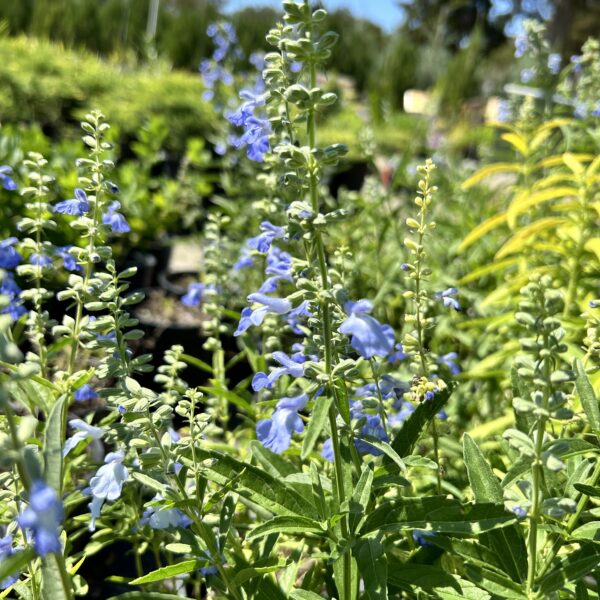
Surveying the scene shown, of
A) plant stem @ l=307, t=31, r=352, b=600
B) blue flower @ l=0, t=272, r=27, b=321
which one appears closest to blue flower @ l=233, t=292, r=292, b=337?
plant stem @ l=307, t=31, r=352, b=600

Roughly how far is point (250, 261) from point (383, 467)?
130 cm

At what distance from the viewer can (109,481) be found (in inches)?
53.6

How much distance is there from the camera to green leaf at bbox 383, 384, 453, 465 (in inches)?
59.5

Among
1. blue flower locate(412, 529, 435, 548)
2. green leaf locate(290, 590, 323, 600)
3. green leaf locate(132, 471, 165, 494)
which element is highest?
green leaf locate(132, 471, 165, 494)

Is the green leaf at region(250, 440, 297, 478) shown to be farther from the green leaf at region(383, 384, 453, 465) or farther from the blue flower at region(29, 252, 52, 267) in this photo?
the blue flower at region(29, 252, 52, 267)

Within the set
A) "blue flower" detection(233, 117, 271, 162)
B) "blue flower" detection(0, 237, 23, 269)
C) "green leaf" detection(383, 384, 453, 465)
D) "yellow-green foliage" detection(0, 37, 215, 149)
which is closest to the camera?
"green leaf" detection(383, 384, 453, 465)

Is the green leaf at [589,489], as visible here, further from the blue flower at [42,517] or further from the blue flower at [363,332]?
the blue flower at [42,517]

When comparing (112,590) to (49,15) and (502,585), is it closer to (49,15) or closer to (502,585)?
(502,585)

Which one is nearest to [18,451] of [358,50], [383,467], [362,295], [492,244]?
[383,467]

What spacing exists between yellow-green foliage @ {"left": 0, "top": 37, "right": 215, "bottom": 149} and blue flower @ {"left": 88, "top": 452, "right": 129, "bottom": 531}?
→ 21.9ft

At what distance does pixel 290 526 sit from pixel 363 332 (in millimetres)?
414

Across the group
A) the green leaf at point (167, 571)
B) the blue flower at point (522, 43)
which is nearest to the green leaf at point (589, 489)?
the green leaf at point (167, 571)

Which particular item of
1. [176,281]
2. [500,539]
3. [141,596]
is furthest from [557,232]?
[176,281]

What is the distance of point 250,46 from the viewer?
22953 millimetres
